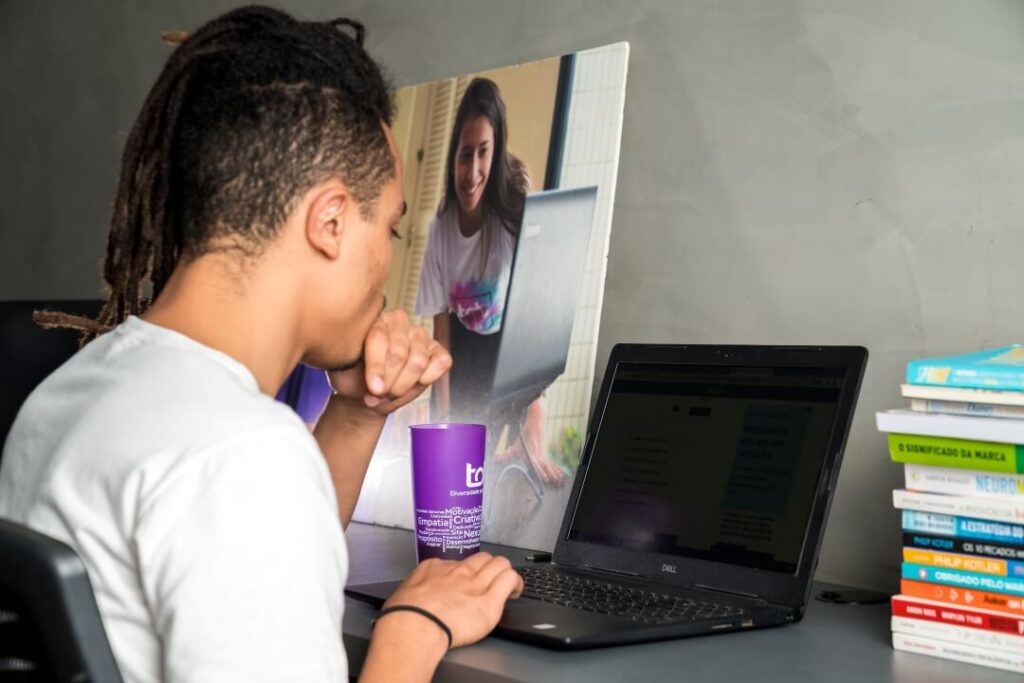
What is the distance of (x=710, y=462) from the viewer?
1.24m

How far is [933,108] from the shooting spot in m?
1.27

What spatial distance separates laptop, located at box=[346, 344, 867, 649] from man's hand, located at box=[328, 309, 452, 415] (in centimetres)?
22

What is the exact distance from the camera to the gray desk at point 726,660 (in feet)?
2.95

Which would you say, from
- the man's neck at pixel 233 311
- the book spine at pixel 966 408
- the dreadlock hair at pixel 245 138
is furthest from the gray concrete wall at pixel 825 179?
the man's neck at pixel 233 311

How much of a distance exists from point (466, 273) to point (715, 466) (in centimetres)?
60

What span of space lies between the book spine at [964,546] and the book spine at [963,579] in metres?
0.02

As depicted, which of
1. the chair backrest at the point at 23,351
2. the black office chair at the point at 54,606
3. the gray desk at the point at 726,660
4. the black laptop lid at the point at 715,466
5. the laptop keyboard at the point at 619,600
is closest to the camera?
the black office chair at the point at 54,606

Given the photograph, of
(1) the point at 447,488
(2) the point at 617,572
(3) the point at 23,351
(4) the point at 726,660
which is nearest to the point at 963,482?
(4) the point at 726,660

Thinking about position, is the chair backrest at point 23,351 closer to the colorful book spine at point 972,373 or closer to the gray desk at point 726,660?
the gray desk at point 726,660

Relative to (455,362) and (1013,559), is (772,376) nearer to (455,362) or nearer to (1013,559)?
(1013,559)

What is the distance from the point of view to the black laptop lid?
1.15 meters

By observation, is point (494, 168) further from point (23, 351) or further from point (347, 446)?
point (23, 351)

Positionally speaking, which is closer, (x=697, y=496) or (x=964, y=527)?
(x=964, y=527)

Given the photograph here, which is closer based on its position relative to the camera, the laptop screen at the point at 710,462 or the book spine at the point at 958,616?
the book spine at the point at 958,616
